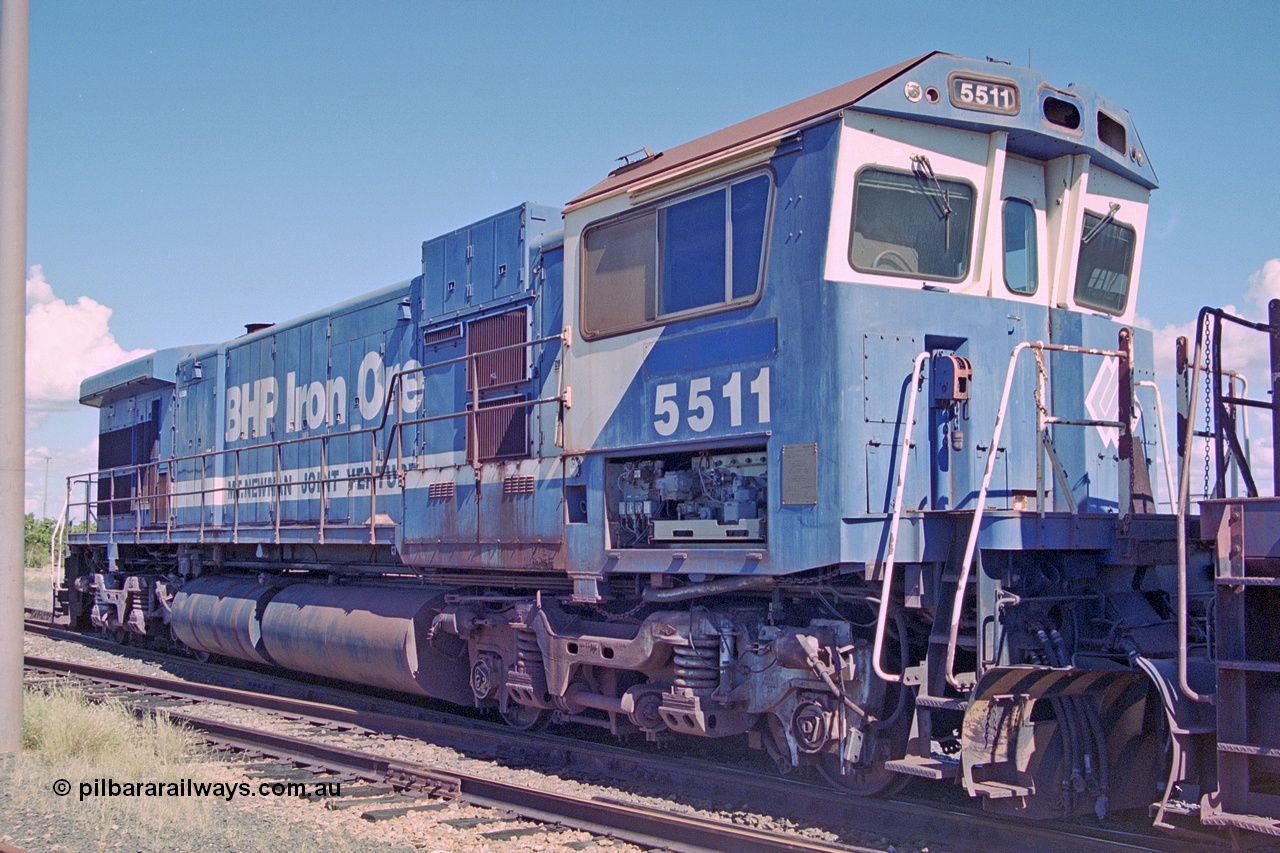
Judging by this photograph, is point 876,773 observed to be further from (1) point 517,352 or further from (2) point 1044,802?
(1) point 517,352

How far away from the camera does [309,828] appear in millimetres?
6738

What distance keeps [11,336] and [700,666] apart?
5937 mm

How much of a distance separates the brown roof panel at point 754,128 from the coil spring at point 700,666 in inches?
129

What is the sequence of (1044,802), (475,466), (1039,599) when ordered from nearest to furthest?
1. (1044,802)
2. (1039,599)
3. (475,466)

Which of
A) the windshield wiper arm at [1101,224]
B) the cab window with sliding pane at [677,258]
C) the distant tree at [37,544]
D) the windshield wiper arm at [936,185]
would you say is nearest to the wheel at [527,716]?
the cab window with sliding pane at [677,258]

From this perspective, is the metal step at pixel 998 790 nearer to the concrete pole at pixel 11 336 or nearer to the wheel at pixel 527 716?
the wheel at pixel 527 716

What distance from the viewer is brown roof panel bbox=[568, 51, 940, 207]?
22.3ft

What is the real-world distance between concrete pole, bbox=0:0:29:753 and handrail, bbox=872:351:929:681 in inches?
261

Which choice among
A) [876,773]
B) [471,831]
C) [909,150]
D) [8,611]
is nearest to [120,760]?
[8,611]

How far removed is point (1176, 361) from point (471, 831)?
5019 millimetres

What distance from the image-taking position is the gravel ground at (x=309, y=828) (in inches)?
246

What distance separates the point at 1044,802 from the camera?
5844 millimetres

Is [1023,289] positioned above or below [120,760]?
above

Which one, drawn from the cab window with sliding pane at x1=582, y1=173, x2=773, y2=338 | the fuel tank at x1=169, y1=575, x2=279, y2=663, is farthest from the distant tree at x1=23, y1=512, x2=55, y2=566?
the cab window with sliding pane at x1=582, y1=173, x2=773, y2=338
